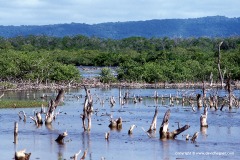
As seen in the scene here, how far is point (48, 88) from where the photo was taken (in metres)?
100

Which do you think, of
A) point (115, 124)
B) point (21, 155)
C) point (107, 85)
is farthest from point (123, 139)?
point (107, 85)

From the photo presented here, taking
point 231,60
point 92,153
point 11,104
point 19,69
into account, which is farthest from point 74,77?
point 92,153

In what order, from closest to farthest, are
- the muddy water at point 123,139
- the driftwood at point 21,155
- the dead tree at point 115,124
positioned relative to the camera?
1. the driftwood at point 21,155
2. the muddy water at point 123,139
3. the dead tree at point 115,124

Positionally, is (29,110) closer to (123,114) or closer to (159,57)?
(123,114)

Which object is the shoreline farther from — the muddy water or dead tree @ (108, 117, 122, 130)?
dead tree @ (108, 117, 122, 130)

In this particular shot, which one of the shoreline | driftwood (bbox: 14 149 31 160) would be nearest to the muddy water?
driftwood (bbox: 14 149 31 160)

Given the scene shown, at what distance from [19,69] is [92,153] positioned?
72963 millimetres

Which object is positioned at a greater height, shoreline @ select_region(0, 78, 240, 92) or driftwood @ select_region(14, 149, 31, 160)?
driftwood @ select_region(14, 149, 31, 160)

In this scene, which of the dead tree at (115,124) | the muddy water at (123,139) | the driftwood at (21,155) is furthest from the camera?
the dead tree at (115,124)

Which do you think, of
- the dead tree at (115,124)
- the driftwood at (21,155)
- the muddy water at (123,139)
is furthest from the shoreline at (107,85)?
the driftwood at (21,155)

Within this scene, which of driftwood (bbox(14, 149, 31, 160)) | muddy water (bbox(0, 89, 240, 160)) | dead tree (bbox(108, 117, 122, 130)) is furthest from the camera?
dead tree (bbox(108, 117, 122, 130))

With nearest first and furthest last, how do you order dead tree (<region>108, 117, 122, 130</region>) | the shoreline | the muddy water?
the muddy water, dead tree (<region>108, 117, 122, 130</region>), the shoreline

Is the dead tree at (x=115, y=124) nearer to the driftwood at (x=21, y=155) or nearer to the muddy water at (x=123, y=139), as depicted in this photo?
the muddy water at (x=123, y=139)

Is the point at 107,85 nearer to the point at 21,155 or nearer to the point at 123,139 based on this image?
the point at 123,139
